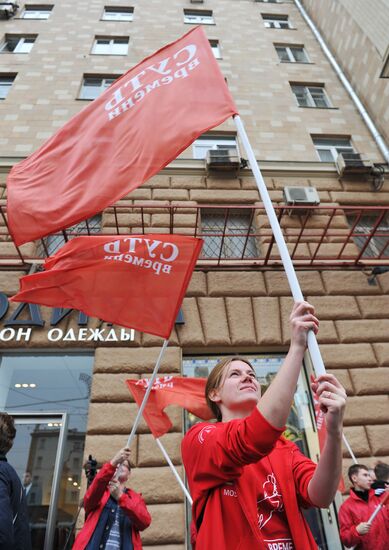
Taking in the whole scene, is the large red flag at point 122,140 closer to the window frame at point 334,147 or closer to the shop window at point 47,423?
the shop window at point 47,423

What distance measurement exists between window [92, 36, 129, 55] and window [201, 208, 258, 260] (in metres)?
9.18

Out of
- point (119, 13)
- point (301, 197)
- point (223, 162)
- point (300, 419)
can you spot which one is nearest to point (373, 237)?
point (301, 197)

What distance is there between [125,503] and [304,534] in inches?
108

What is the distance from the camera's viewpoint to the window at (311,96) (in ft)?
45.3

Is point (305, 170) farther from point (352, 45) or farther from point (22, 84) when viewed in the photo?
point (22, 84)

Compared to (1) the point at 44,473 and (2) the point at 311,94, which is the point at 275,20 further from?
(1) the point at 44,473

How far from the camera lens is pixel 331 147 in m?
12.3

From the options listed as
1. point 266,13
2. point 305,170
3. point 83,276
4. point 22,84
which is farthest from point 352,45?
point 83,276

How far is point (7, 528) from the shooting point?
255 centimetres

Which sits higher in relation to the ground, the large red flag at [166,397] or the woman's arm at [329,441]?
the large red flag at [166,397]

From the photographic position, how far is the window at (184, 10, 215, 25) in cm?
1647

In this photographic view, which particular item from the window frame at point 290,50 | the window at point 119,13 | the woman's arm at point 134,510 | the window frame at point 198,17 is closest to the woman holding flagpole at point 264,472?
the woman's arm at point 134,510

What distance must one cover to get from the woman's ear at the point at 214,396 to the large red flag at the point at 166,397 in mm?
→ 2824

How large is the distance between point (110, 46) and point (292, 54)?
294 inches
